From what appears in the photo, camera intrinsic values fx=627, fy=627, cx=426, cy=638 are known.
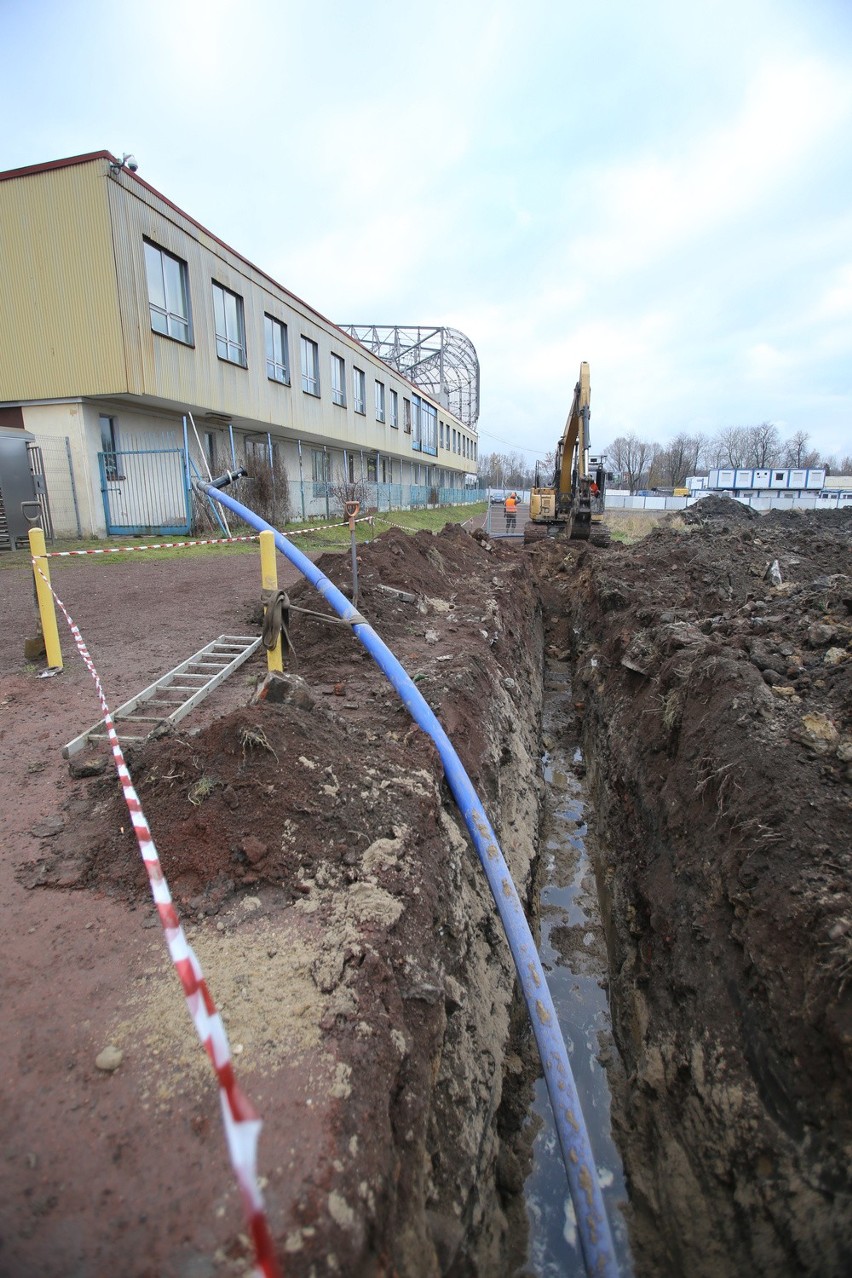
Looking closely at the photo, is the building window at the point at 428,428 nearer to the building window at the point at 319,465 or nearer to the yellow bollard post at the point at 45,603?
the building window at the point at 319,465

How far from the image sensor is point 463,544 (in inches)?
526

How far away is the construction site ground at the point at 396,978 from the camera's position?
75.1 inches

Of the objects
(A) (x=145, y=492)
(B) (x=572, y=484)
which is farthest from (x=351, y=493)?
(A) (x=145, y=492)

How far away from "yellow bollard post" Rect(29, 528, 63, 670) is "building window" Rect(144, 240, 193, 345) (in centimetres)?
1127

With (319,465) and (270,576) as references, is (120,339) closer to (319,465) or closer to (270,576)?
(270,576)

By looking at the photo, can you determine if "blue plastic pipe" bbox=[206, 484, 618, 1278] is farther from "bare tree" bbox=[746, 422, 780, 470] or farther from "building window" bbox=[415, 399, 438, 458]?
"bare tree" bbox=[746, 422, 780, 470]

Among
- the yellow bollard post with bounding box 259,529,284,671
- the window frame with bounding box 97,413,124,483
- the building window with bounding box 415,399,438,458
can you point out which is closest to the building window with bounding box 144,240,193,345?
the window frame with bounding box 97,413,124,483

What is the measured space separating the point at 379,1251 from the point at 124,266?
54.2 ft

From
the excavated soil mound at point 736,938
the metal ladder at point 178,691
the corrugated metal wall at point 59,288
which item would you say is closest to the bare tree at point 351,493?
the corrugated metal wall at point 59,288

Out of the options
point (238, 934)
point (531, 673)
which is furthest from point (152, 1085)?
point (531, 673)

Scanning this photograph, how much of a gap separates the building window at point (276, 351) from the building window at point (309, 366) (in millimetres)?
1194

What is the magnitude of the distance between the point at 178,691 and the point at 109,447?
12056 mm

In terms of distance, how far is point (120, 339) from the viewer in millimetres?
13500

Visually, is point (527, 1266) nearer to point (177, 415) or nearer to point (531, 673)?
point (531, 673)
